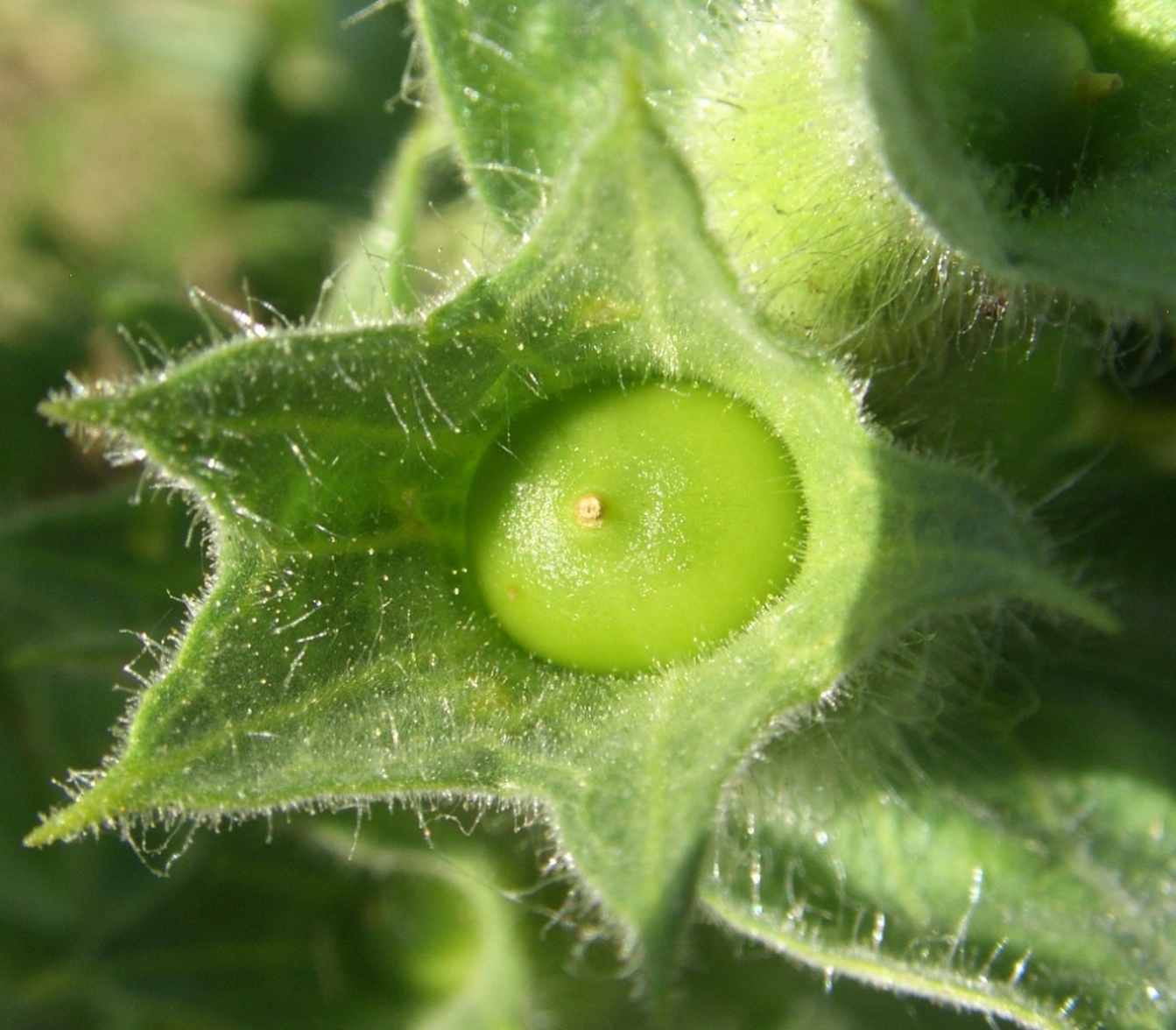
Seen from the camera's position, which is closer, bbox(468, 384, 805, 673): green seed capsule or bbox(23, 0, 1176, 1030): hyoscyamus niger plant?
bbox(23, 0, 1176, 1030): hyoscyamus niger plant

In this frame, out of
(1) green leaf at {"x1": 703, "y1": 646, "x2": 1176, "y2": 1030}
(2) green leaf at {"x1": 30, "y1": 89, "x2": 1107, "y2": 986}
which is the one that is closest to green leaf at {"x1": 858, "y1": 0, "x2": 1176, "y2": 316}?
(2) green leaf at {"x1": 30, "y1": 89, "x2": 1107, "y2": 986}

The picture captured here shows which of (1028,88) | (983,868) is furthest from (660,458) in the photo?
(983,868)

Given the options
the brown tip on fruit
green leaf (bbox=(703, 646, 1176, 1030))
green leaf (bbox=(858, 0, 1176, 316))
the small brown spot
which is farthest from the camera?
green leaf (bbox=(703, 646, 1176, 1030))

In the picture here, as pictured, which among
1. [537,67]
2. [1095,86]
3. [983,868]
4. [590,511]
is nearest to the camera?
[590,511]

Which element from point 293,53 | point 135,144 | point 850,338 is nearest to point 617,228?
point 850,338

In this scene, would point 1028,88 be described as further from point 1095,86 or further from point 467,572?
point 467,572

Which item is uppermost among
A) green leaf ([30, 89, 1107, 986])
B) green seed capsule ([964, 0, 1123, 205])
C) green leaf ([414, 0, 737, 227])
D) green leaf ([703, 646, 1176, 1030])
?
green seed capsule ([964, 0, 1123, 205])

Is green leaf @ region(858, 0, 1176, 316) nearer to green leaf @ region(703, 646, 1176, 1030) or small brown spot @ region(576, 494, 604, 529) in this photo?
small brown spot @ region(576, 494, 604, 529)
